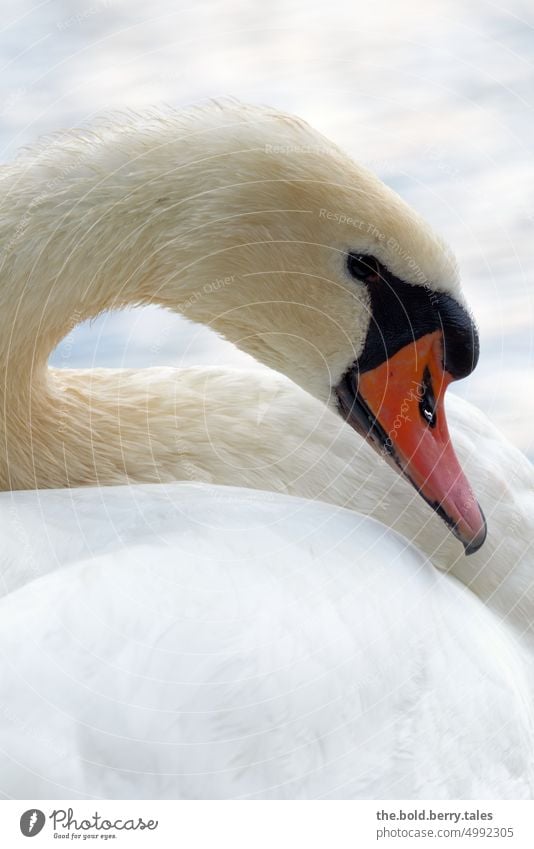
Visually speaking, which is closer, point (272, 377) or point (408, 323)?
point (408, 323)

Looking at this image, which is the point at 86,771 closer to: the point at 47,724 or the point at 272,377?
the point at 47,724

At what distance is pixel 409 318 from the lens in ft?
8.91

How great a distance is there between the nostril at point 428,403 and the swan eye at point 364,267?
0.81 ft

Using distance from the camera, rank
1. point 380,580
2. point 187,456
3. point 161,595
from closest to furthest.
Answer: point 161,595 < point 380,580 < point 187,456

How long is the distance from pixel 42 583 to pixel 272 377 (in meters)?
0.95

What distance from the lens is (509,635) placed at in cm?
301

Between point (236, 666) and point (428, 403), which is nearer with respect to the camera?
point (236, 666)

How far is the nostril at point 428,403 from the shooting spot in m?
2.76

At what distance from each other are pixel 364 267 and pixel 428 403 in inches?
12.8

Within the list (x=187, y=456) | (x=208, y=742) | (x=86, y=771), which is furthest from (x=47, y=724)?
(x=187, y=456)
